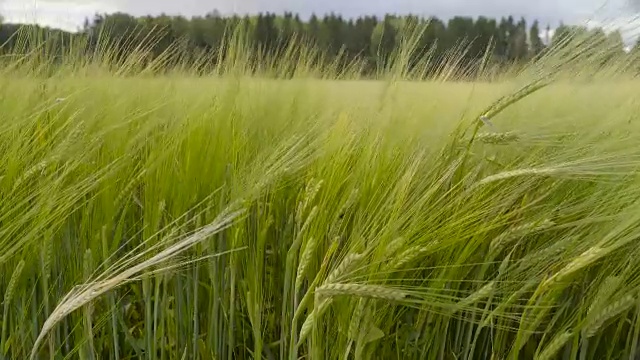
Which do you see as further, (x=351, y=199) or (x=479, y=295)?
(x=351, y=199)

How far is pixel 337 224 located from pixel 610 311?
1.05 feet

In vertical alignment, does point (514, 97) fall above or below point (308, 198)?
above

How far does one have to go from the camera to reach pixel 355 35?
293 cm

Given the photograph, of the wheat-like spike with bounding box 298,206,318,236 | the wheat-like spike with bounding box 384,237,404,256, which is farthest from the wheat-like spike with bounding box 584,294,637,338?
the wheat-like spike with bounding box 298,206,318,236

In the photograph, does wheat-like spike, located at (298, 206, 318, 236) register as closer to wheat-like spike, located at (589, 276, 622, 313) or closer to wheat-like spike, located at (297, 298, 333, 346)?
wheat-like spike, located at (297, 298, 333, 346)

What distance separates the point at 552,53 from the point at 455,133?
16 centimetres

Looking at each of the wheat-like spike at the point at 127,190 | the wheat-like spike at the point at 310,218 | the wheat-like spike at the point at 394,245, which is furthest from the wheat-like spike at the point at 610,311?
the wheat-like spike at the point at 127,190

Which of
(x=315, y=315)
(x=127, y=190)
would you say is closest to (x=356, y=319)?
(x=315, y=315)

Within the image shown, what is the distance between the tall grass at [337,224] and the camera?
0.73 m

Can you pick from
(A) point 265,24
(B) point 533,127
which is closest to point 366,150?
(B) point 533,127

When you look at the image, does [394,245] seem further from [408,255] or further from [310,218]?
[310,218]

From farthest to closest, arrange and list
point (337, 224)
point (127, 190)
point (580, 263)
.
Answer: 1. point (127, 190)
2. point (337, 224)
3. point (580, 263)

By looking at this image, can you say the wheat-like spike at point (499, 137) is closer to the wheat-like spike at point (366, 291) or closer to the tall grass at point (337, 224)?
the tall grass at point (337, 224)

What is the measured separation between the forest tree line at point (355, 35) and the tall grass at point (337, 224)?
0.33 feet
